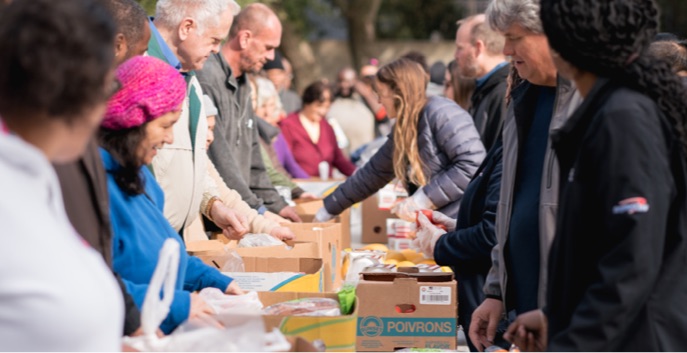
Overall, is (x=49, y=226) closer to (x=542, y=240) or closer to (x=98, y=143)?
(x=98, y=143)

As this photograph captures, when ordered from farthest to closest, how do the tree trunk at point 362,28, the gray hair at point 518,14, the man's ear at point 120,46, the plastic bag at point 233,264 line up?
the tree trunk at point 362,28 < the plastic bag at point 233,264 < the man's ear at point 120,46 < the gray hair at point 518,14

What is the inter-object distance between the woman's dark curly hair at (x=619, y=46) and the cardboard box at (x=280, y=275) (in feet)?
5.61

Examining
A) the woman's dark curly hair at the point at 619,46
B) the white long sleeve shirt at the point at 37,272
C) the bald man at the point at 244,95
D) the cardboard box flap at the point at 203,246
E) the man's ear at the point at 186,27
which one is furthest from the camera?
the bald man at the point at 244,95

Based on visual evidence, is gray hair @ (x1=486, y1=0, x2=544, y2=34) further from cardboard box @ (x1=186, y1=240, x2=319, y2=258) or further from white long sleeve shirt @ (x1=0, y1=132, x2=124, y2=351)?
white long sleeve shirt @ (x1=0, y1=132, x2=124, y2=351)

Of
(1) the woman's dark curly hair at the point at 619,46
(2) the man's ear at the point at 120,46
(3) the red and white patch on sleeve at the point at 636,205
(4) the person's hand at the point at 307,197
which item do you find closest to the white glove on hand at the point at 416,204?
(4) the person's hand at the point at 307,197

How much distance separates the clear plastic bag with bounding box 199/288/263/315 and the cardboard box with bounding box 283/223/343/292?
141 cm

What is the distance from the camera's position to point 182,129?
13.6ft

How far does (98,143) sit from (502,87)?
12.9 ft

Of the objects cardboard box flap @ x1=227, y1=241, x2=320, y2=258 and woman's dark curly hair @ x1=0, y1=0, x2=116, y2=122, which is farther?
cardboard box flap @ x1=227, y1=241, x2=320, y2=258

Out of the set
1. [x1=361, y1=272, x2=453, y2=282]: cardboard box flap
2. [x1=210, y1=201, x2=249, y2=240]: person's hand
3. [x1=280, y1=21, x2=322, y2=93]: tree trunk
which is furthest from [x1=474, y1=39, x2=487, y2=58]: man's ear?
[x1=280, y1=21, x2=322, y2=93]: tree trunk

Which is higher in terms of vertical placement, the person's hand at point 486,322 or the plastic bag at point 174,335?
the plastic bag at point 174,335

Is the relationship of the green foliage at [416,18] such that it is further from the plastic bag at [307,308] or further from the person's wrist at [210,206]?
the plastic bag at [307,308]

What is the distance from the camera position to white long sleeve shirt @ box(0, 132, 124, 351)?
163 centimetres

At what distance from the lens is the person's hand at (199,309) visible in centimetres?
274
